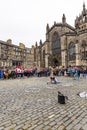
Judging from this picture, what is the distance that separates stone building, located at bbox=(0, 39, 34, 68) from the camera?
7728cm

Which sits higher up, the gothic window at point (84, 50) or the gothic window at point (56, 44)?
the gothic window at point (56, 44)

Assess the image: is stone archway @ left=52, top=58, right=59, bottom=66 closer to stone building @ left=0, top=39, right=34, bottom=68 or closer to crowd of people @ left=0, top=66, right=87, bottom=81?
stone building @ left=0, top=39, right=34, bottom=68

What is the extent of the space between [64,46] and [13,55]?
107ft

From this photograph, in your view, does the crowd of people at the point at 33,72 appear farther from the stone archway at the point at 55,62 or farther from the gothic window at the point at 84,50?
the stone archway at the point at 55,62

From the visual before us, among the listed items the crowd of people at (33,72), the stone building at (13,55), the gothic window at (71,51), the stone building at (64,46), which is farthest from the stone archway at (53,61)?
the crowd of people at (33,72)

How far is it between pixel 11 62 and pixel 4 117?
253ft

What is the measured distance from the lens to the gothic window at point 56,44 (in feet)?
206

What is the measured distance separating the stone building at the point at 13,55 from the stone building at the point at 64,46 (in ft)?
46.4

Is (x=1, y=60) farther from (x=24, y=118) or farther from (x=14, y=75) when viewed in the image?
(x=24, y=118)

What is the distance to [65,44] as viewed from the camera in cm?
5834

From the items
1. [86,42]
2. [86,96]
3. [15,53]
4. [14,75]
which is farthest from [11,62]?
[86,96]

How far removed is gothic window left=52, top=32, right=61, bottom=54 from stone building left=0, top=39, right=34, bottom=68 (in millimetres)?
23184

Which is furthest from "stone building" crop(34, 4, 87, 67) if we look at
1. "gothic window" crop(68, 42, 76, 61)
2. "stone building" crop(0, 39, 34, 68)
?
"stone building" crop(0, 39, 34, 68)

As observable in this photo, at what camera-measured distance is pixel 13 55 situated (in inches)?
3314
